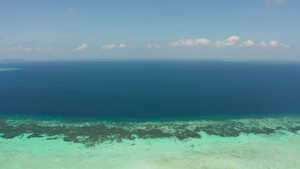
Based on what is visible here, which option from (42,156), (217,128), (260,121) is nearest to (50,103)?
(42,156)

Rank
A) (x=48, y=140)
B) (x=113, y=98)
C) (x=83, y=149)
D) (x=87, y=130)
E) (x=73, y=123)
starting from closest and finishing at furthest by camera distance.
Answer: (x=83, y=149), (x=48, y=140), (x=87, y=130), (x=73, y=123), (x=113, y=98)

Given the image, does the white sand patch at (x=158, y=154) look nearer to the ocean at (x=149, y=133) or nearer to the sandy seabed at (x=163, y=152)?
the sandy seabed at (x=163, y=152)

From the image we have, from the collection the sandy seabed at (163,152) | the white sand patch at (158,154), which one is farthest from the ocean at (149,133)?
the white sand patch at (158,154)

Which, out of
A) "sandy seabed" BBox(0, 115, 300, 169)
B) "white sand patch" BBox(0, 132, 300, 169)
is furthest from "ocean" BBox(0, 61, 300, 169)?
"white sand patch" BBox(0, 132, 300, 169)

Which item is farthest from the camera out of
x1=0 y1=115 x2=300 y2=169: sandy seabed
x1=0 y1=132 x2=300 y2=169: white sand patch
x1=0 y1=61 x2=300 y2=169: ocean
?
x1=0 y1=61 x2=300 y2=169: ocean

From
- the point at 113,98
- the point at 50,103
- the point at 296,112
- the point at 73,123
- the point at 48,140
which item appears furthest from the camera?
the point at 113,98

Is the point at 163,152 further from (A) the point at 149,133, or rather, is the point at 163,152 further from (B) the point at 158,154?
(A) the point at 149,133

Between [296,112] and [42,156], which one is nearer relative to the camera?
[42,156]

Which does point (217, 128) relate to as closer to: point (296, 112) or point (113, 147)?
point (113, 147)

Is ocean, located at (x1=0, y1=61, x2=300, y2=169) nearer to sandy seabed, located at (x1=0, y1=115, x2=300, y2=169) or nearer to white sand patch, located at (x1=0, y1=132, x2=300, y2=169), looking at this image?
sandy seabed, located at (x1=0, y1=115, x2=300, y2=169)
